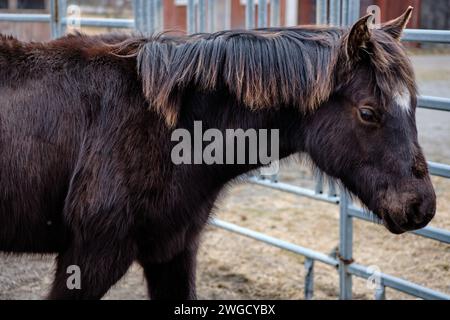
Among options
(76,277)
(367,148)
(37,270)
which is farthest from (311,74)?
(37,270)

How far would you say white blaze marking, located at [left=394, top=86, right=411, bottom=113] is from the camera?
286cm

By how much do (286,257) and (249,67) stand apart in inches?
114

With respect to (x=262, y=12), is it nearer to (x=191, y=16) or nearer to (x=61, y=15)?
(x=191, y=16)

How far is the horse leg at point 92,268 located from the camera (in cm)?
311

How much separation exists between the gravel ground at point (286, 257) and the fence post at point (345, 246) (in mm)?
364

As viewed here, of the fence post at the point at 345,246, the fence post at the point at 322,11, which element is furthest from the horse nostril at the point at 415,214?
the fence post at the point at 322,11

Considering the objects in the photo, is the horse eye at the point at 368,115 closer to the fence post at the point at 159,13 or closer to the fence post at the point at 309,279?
the fence post at the point at 309,279

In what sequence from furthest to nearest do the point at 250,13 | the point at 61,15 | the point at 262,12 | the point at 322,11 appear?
the point at 61,15 < the point at 250,13 < the point at 262,12 < the point at 322,11

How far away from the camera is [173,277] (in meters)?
3.58

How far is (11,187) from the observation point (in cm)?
315

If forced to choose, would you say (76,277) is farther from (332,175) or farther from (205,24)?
(205,24)

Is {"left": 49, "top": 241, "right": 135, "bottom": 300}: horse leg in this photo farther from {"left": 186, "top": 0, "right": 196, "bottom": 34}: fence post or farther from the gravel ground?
{"left": 186, "top": 0, "right": 196, "bottom": 34}: fence post

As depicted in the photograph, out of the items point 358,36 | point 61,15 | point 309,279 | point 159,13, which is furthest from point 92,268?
point 61,15

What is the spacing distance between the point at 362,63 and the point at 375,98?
17cm
